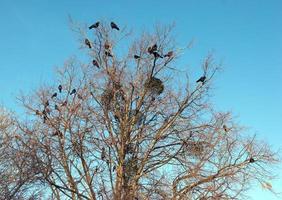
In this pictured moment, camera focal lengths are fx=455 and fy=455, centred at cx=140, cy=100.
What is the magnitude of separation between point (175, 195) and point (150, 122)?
3018mm

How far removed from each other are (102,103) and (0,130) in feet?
35.0

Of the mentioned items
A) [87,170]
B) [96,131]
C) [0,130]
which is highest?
[0,130]

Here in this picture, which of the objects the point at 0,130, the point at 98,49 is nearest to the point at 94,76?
the point at 98,49

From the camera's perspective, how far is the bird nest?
17.0 metres

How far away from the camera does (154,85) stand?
668 inches

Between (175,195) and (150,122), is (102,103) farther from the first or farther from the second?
(175,195)

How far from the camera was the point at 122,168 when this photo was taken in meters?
16.0

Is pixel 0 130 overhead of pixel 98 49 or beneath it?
overhead

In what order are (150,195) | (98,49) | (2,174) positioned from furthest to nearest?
1. (2,174)
2. (98,49)
3. (150,195)

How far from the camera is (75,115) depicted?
1653 centimetres

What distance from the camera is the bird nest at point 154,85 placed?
17.0 metres

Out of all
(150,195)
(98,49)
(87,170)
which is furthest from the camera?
(98,49)

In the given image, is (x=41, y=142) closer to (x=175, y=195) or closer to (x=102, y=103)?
(x=102, y=103)

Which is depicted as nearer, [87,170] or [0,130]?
[87,170]
